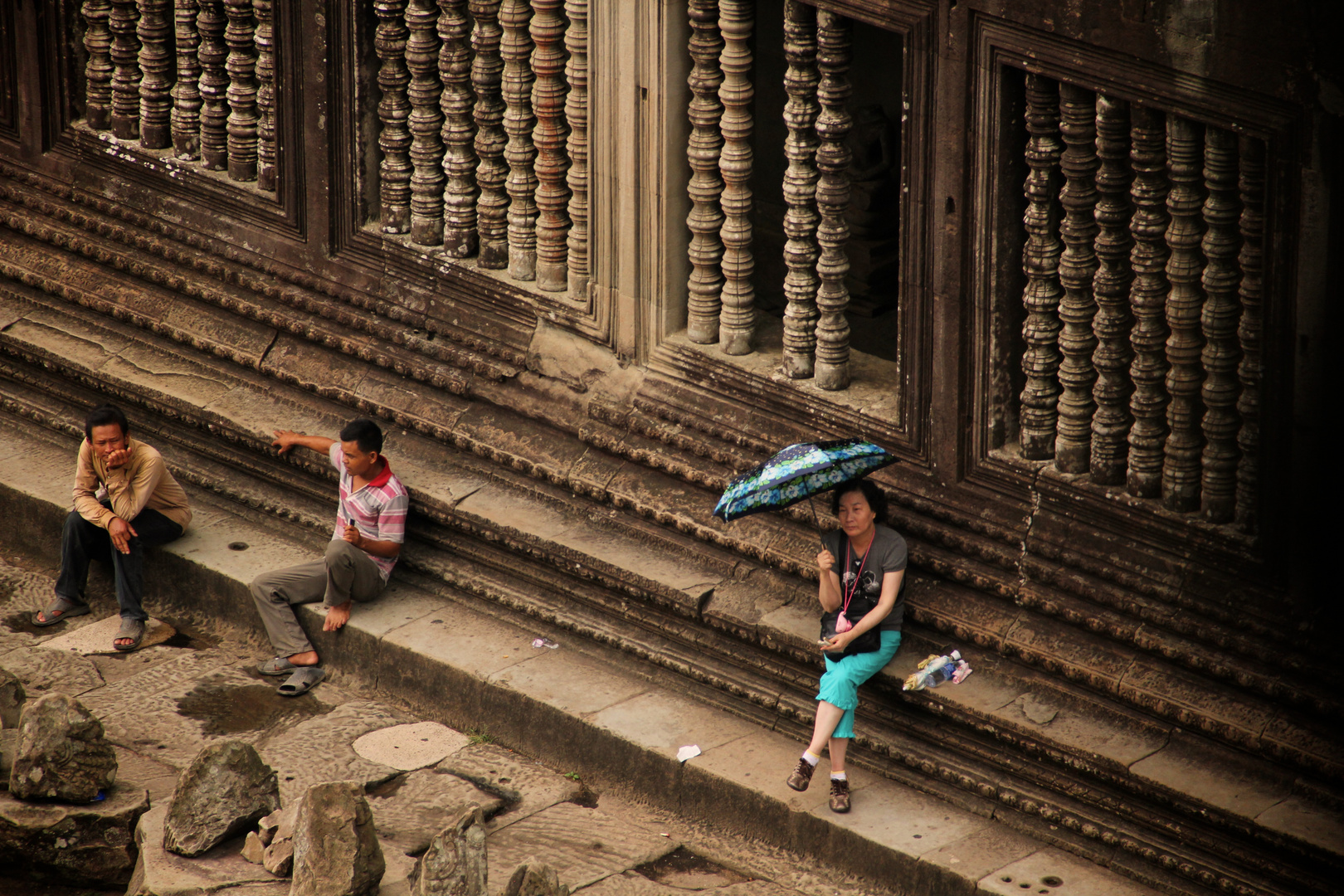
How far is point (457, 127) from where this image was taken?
9125 millimetres

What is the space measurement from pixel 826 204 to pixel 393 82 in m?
2.48

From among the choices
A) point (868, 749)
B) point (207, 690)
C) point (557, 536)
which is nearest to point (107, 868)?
point (207, 690)

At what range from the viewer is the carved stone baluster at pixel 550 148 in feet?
28.3

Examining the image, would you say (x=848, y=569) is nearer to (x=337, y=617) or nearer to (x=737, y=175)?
(x=737, y=175)

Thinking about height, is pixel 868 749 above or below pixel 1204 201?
below

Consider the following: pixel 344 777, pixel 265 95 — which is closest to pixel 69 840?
pixel 344 777

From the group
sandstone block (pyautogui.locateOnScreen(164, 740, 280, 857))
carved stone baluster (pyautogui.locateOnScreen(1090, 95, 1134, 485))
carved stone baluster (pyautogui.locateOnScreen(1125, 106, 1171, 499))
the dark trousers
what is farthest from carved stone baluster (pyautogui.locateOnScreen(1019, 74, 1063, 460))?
the dark trousers

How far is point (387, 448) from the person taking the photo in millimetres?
9492

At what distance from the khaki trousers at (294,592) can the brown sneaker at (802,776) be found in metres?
2.34

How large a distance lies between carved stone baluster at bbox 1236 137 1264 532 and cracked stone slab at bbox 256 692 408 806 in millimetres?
3698

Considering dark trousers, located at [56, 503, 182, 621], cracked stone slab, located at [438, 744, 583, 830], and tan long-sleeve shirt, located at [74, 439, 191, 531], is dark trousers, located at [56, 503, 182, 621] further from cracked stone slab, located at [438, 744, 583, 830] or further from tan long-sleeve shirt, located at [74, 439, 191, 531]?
cracked stone slab, located at [438, 744, 583, 830]

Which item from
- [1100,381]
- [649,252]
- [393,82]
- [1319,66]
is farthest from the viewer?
[393,82]

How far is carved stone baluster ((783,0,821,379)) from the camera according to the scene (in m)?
7.80

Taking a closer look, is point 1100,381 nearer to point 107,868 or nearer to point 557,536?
point 557,536
